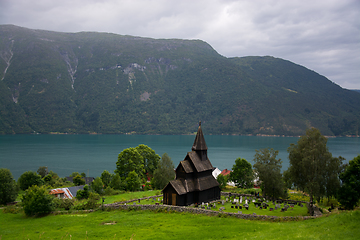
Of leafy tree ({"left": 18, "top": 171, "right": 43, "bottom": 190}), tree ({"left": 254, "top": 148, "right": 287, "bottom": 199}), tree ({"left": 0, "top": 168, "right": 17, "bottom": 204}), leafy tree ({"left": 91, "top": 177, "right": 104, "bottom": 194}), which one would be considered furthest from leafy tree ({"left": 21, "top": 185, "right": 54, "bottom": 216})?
tree ({"left": 254, "top": 148, "right": 287, "bottom": 199})

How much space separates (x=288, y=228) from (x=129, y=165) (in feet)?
143

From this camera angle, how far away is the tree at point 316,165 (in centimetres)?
2939

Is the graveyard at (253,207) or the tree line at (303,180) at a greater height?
the tree line at (303,180)

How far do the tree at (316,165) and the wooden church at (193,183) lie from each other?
12403 millimetres

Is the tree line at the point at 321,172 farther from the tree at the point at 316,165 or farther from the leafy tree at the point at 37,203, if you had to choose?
the leafy tree at the point at 37,203

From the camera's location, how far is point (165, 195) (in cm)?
3469

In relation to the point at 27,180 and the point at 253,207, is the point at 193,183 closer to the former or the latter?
the point at 253,207

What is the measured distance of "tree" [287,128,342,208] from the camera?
29.4m

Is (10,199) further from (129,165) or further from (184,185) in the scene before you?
(184,185)

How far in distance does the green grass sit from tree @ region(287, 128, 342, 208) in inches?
259

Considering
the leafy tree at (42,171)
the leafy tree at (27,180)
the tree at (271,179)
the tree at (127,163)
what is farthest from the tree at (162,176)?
the leafy tree at (42,171)

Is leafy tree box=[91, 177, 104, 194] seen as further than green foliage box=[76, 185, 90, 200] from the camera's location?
Yes

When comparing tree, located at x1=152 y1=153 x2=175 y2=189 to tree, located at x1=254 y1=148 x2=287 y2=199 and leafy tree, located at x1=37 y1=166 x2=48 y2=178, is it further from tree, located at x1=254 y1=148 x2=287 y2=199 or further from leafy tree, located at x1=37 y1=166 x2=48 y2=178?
leafy tree, located at x1=37 y1=166 x2=48 y2=178

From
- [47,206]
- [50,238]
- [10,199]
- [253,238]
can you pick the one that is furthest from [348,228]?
[10,199]
